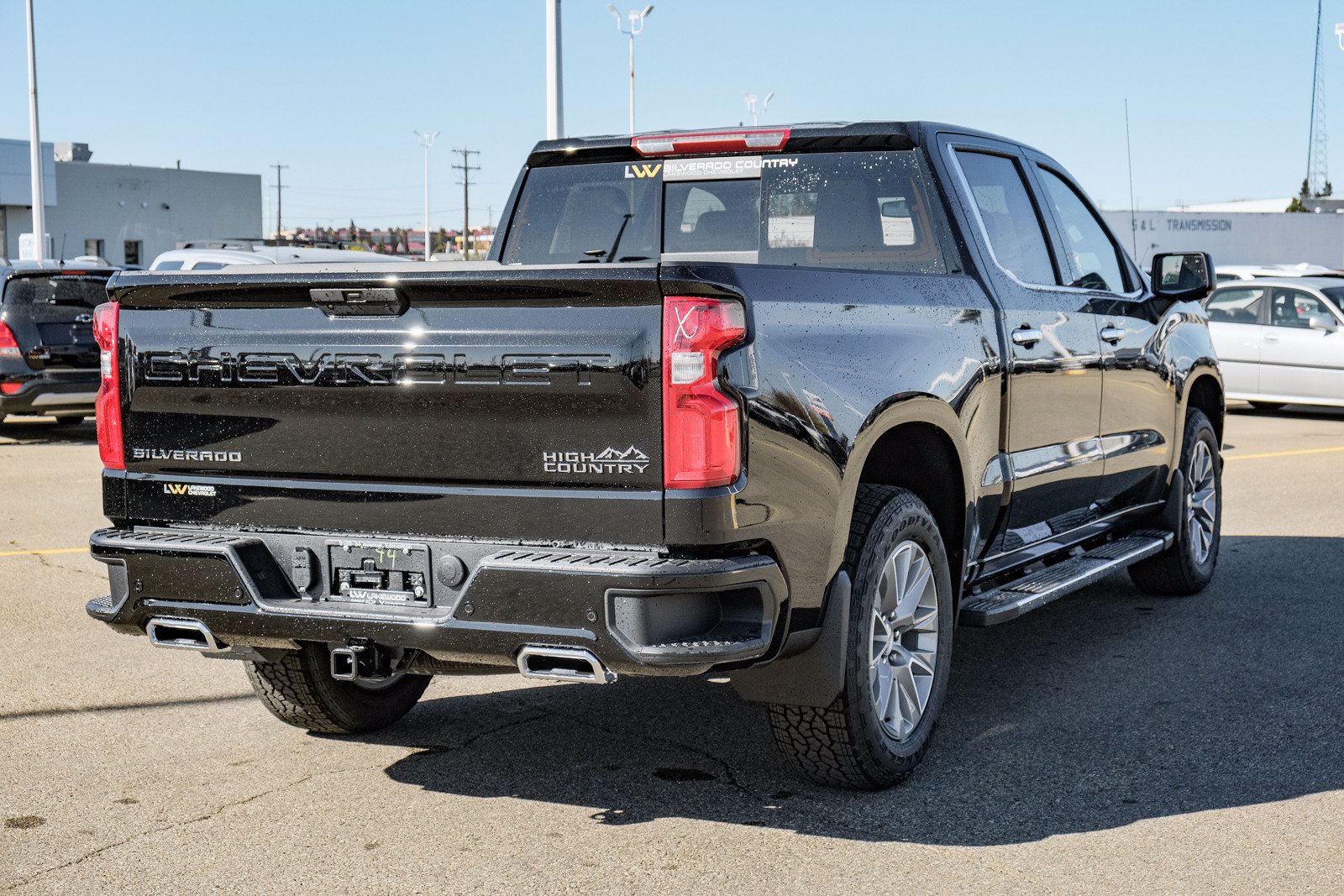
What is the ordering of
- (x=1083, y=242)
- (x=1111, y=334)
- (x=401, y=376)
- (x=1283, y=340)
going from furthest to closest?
1. (x=1283, y=340)
2. (x=1083, y=242)
3. (x=1111, y=334)
4. (x=401, y=376)

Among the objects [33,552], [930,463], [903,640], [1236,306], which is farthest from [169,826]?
[1236,306]

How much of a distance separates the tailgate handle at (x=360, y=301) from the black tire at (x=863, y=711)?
1.45m

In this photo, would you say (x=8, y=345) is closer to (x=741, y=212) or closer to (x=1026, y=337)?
(x=741, y=212)

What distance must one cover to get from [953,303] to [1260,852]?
6.31 ft

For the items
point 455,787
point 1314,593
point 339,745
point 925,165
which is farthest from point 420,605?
point 1314,593

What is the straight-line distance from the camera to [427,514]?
158 inches

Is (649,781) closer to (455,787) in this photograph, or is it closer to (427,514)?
(455,787)

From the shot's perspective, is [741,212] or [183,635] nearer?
[183,635]

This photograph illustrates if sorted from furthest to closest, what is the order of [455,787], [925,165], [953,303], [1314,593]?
[1314,593] → [925,165] → [953,303] → [455,787]

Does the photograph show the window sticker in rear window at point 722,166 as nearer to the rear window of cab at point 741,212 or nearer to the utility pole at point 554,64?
the rear window of cab at point 741,212

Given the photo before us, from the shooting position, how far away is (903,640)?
482 cm

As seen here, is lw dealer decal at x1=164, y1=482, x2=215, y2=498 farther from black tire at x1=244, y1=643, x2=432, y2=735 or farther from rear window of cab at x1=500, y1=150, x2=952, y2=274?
rear window of cab at x1=500, y1=150, x2=952, y2=274

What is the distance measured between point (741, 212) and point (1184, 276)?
96.9 inches

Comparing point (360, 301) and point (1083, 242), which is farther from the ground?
point (1083, 242)
